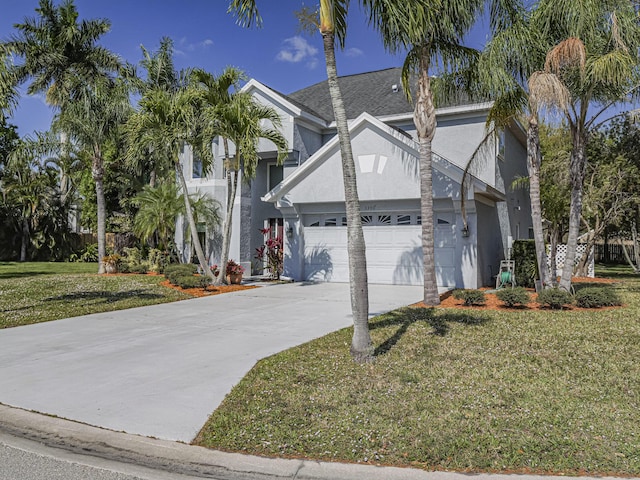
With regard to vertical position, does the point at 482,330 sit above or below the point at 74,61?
below

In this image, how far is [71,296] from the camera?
12.9 metres

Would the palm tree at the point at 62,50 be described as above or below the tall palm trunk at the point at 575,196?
above

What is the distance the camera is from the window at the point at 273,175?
1933 centimetres

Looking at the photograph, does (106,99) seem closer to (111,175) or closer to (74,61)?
(74,61)

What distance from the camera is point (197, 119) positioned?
1452 centimetres

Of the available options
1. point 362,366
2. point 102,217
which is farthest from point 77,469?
point 102,217

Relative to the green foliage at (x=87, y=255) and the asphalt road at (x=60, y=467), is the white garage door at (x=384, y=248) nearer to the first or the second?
the asphalt road at (x=60, y=467)

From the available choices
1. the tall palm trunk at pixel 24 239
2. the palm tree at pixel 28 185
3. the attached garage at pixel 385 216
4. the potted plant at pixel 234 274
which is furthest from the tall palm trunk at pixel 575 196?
the tall palm trunk at pixel 24 239

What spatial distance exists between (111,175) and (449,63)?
74.4 ft

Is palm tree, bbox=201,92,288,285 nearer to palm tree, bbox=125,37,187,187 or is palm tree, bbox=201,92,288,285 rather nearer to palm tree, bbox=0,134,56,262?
palm tree, bbox=125,37,187,187

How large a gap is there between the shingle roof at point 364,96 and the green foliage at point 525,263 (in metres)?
6.43

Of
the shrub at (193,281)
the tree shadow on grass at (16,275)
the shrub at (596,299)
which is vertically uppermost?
the tree shadow on grass at (16,275)

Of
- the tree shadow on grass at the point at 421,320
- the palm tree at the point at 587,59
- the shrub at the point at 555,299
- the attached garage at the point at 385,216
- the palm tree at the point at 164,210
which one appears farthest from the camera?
the palm tree at the point at 164,210

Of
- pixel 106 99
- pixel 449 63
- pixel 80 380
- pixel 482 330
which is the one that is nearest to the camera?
pixel 80 380
